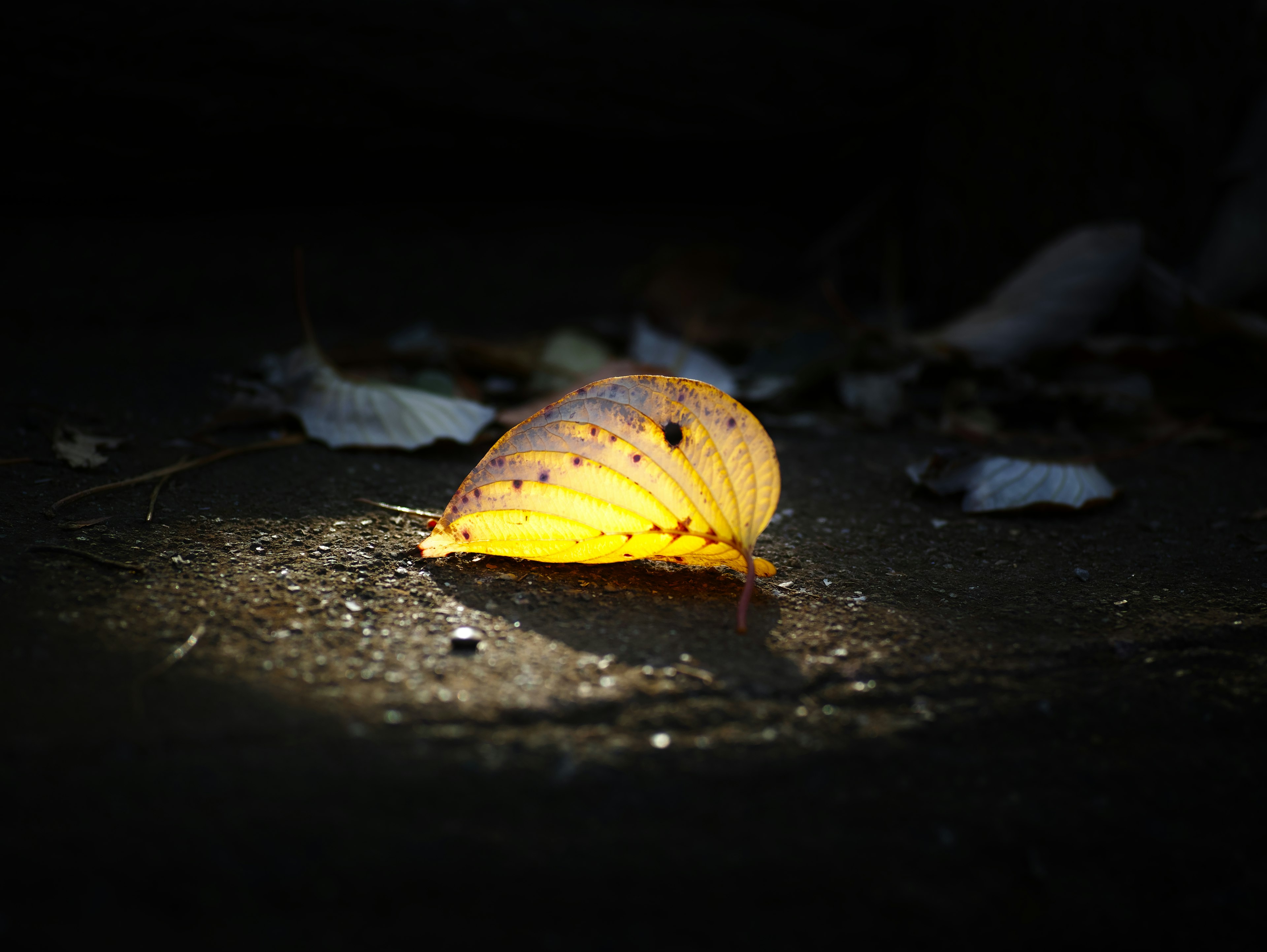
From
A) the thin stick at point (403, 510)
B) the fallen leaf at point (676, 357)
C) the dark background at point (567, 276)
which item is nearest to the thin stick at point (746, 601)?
the dark background at point (567, 276)

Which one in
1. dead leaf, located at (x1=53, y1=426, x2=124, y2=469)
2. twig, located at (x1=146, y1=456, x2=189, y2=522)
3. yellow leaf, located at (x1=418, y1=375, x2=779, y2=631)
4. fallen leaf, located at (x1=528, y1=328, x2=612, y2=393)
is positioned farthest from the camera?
fallen leaf, located at (x1=528, y1=328, x2=612, y2=393)

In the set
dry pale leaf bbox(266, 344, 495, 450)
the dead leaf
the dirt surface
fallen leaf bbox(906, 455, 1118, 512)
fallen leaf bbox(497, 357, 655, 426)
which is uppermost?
fallen leaf bbox(497, 357, 655, 426)

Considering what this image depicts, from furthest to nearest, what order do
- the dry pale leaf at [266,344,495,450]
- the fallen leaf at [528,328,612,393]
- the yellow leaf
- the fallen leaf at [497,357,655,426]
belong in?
1. the fallen leaf at [528,328,612,393]
2. the fallen leaf at [497,357,655,426]
3. the dry pale leaf at [266,344,495,450]
4. the yellow leaf

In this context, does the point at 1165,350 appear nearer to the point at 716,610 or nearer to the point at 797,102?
the point at 797,102

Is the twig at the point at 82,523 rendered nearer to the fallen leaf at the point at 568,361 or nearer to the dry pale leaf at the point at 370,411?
the dry pale leaf at the point at 370,411

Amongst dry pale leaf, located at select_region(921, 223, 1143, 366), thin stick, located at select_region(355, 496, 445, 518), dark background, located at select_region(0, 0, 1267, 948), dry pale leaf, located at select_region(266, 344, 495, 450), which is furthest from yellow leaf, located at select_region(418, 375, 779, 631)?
dry pale leaf, located at select_region(921, 223, 1143, 366)

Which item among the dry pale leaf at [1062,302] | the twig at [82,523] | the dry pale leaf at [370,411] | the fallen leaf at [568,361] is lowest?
the twig at [82,523]

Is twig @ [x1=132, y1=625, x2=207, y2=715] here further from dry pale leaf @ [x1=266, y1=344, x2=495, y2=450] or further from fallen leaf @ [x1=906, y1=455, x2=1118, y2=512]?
fallen leaf @ [x1=906, y1=455, x2=1118, y2=512]
